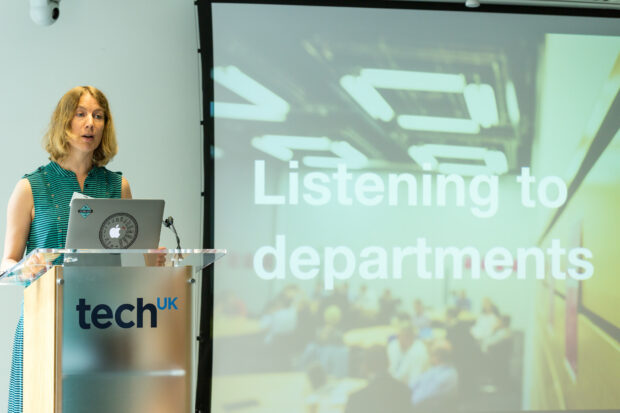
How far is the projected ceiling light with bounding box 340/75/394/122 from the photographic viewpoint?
4.14m

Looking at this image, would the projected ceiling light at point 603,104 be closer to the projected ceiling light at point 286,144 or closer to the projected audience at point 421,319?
the projected audience at point 421,319

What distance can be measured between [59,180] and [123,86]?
1.82 metres

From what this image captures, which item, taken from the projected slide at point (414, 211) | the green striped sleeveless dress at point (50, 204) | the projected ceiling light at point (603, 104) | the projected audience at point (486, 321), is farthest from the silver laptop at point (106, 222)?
the projected ceiling light at point (603, 104)

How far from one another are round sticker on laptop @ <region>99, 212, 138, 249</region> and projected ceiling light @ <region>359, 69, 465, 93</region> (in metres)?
2.45

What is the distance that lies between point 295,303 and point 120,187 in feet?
5.63

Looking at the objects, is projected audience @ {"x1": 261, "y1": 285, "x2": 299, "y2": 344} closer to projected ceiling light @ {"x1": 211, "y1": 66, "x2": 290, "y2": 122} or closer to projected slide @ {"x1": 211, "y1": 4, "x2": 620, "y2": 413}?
projected slide @ {"x1": 211, "y1": 4, "x2": 620, "y2": 413}

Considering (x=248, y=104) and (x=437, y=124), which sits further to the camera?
(x=437, y=124)

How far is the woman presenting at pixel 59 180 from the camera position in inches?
94.7

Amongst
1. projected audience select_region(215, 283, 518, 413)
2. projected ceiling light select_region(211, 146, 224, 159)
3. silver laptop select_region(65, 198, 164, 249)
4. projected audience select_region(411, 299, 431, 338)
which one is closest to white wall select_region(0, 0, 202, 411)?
projected ceiling light select_region(211, 146, 224, 159)

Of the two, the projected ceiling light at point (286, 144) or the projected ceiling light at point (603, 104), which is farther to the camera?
the projected ceiling light at point (603, 104)

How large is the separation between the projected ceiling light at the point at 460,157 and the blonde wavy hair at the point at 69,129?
6.97 ft

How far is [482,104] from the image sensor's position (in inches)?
166

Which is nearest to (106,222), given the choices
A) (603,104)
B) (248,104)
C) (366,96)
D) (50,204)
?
(50,204)

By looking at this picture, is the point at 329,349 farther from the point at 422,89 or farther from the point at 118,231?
the point at 118,231
